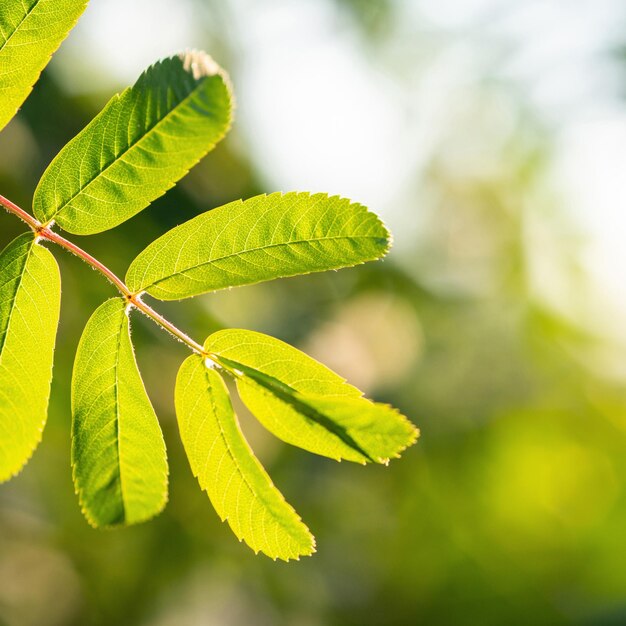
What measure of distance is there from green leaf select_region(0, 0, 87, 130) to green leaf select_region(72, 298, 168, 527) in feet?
1.54

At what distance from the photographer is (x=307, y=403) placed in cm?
133

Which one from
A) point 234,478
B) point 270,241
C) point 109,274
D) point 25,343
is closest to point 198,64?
point 270,241

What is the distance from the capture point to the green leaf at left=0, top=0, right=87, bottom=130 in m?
1.26

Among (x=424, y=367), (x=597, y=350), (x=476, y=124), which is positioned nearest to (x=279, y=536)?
(x=424, y=367)

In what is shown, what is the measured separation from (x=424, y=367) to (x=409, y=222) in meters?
2.20

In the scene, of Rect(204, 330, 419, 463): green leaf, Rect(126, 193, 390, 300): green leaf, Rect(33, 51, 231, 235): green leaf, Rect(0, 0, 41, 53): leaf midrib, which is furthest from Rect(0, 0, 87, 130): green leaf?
Rect(204, 330, 419, 463): green leaf

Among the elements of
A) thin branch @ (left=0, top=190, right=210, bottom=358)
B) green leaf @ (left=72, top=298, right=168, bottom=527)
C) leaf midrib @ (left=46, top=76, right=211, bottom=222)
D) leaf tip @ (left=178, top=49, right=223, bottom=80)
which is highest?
leaf tip @ (left=178, top=49, right=223, bottom=80)

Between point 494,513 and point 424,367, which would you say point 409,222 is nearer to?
point 424,367

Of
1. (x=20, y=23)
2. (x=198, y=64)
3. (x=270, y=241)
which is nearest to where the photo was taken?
(x=198, y=64)

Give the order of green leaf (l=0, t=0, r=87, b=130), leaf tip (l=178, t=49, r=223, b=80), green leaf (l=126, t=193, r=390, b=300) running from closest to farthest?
1. leaf tip (l=178, t=49, r=223, b=80)
2. green leaf (l=0, t=0, r=87, b=130)
3. green leaf (l=126, t=193, r=390, b=300)

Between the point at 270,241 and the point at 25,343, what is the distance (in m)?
0.53

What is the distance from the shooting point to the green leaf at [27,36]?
1258 millimetres

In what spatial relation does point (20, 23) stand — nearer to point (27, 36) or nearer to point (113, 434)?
point (27, 36)

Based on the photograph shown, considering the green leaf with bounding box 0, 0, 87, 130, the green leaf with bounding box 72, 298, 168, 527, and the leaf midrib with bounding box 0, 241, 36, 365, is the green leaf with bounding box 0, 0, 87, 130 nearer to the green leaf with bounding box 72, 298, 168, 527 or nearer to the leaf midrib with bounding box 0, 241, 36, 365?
the leaf midrib with bounding box 0, 241, 36, 365
